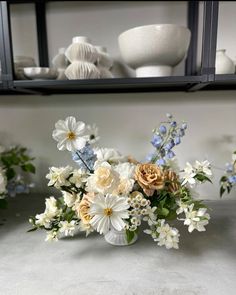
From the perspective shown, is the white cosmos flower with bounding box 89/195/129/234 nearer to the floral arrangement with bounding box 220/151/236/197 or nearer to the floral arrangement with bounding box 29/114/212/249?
the floral arrangement with bounding box 29/114/212/249

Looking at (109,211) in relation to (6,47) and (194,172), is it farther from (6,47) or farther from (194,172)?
(6,47)

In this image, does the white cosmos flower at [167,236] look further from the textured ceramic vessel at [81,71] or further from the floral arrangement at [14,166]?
the floral arrangement at [14,166]

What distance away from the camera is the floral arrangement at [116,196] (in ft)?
2.01

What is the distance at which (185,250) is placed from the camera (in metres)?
0.71

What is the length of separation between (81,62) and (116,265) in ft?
2.08

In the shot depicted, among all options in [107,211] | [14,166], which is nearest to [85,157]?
[107,211]

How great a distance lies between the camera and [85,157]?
0.72 metres

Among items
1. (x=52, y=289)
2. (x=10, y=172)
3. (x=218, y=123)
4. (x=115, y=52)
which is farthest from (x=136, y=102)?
(x=52, y=289)

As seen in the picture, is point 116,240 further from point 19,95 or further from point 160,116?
point 19,95

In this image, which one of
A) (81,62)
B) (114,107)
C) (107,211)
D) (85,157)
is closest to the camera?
(107,211)

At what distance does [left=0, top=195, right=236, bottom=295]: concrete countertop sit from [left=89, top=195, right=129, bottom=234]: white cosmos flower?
0.13m

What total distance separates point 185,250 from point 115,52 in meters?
0.81

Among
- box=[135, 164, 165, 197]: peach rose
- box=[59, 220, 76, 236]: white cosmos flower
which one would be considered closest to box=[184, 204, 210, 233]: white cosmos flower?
box=[135, 164, 165, 197]: peach rose

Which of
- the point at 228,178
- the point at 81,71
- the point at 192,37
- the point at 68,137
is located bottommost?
the point at 228,178
